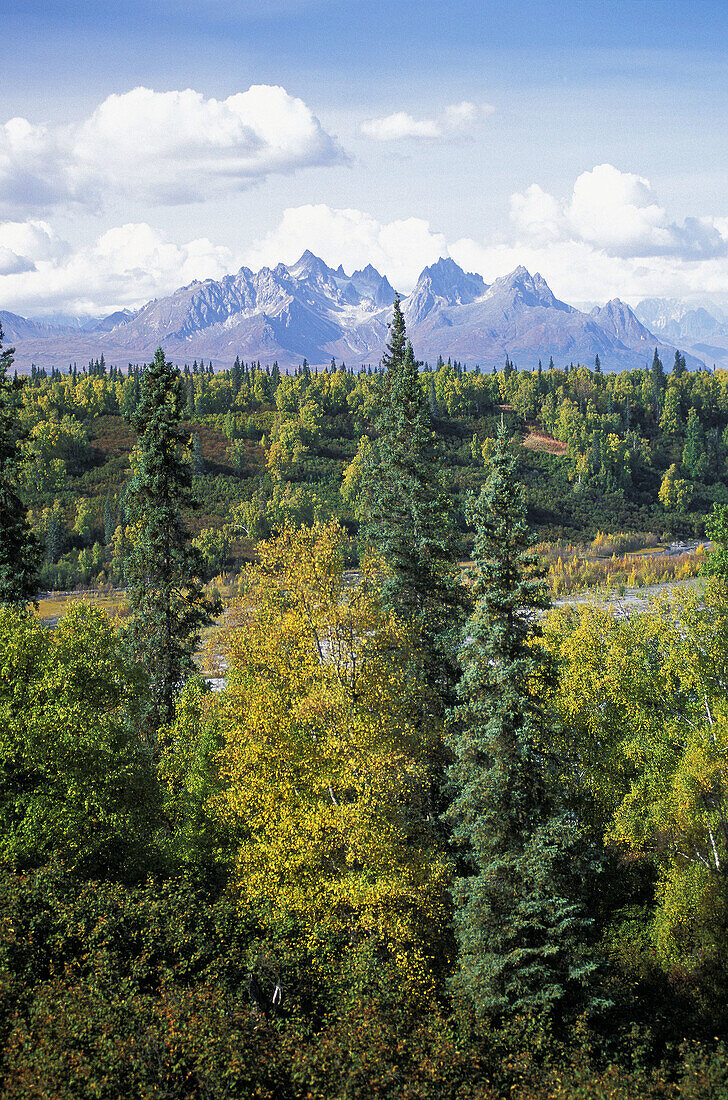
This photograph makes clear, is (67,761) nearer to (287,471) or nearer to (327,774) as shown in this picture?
(327,774)

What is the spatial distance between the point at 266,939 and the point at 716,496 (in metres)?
178

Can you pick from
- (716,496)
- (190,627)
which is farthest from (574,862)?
(716,496)

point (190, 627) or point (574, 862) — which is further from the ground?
point (190, 627)

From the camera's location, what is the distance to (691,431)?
194 m

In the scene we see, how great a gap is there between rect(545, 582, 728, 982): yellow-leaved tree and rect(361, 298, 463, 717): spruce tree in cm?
418

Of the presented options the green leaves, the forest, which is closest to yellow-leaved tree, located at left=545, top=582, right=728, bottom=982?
the forest

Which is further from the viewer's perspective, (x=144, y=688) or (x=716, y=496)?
(x=716, y=496)

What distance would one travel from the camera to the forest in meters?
14.6

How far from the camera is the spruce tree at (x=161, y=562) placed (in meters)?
30.1

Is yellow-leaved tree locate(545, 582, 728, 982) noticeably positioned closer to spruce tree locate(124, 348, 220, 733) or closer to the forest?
the forest

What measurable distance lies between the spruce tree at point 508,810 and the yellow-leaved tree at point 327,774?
1360 mm

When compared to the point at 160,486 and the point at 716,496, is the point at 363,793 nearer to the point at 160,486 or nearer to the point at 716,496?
the point at 160,486

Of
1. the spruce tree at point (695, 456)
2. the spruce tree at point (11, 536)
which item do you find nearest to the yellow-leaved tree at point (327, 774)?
the spruce tree at point (11, 536)

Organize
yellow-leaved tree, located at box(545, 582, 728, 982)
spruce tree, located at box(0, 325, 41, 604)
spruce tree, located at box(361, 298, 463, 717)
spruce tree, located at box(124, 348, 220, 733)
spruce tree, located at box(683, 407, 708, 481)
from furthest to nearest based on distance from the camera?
spruce tree, located at box(683, 407, 708, 481) → spruce tree, located at box(124, 348, 220, 733) → spruce tree, located at box(0, 325, 41, 604) → spruce tree, located at box(361, 298, 463, 717) → yellow-leaved tree, located at box(545, 582, 728, 982)
